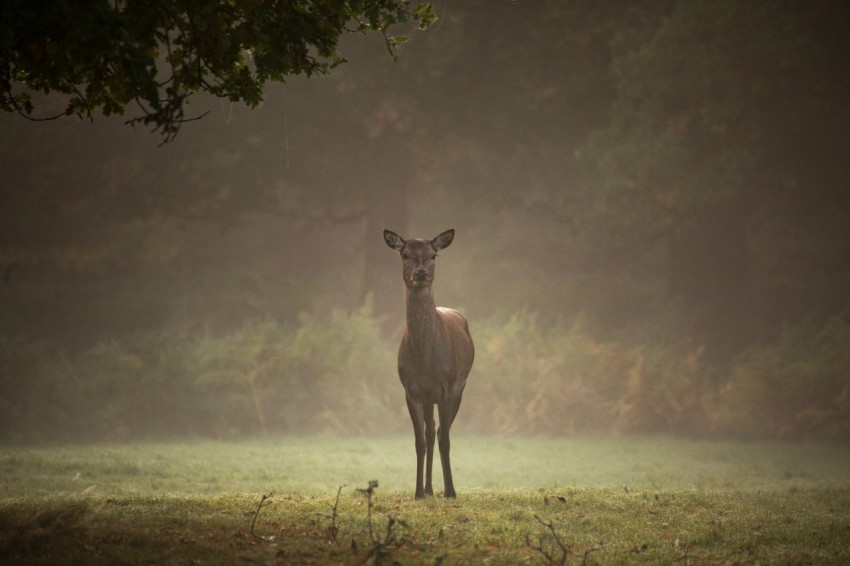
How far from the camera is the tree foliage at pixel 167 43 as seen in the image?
678 centimetres

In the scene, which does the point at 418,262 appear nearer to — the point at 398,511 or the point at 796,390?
the point at 398,511

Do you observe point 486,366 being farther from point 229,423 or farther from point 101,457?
point 101,457

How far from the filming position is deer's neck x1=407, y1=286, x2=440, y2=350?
10.2 meters

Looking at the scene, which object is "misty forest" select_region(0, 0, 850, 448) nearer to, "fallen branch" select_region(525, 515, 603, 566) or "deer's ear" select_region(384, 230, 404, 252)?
"deer's ear" select_region(384, 230, 404, 252)

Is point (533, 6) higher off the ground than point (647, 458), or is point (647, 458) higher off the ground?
point (533, 6)

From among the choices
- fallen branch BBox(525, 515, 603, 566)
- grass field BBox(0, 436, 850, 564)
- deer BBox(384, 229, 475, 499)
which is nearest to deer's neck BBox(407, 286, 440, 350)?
deer BBox(384, 229, 475, 499)

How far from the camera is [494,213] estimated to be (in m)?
26.2

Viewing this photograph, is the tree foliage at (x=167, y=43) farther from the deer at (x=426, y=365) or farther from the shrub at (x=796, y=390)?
the shrub at (x=796, y=390)

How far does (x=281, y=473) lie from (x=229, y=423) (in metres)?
6.12

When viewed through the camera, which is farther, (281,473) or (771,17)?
(771,17)

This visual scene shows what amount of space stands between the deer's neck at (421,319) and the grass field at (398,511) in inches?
69.6

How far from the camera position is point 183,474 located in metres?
13.3

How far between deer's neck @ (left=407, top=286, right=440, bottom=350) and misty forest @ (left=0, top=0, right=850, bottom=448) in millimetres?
8350

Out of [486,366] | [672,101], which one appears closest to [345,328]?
[486,366]
